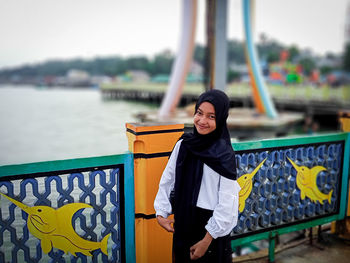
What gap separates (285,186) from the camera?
3.05m

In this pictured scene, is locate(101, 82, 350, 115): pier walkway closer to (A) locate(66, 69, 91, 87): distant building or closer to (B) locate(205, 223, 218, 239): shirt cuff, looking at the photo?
(B) locate(205, 223, 218, 239): shirt cuff

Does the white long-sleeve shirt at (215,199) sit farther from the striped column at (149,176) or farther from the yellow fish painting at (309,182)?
the yellow fish painting at (309,182)

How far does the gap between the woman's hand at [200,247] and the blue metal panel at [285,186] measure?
3.45 ft

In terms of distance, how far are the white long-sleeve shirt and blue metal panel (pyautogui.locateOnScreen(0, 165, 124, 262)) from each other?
516 millimetres

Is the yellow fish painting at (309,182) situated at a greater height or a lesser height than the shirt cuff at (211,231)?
lesser

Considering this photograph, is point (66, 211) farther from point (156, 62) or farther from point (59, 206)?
point (156, 62)

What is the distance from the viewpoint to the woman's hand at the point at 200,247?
172 cm

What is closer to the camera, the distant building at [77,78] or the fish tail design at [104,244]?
the fish tail design at [104,244]

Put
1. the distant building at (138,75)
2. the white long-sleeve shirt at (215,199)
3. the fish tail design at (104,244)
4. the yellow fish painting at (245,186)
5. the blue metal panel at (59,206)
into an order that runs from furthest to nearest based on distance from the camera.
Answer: the distant building at (138,75) → the yellow fish painting at (245,186) → the fish tail design at (104,244) → the blue metal panel at (59,206) → the white long-sleeve shirt at (215,199)

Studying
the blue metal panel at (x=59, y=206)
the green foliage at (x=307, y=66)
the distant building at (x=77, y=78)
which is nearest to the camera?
the blue metal panel at (x=59, y=206)

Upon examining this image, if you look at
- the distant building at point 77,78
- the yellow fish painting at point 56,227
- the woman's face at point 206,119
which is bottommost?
the yellow fish painting at point 56,227

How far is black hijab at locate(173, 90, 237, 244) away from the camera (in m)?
1.71

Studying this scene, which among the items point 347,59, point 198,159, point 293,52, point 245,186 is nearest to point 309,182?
point 245,186

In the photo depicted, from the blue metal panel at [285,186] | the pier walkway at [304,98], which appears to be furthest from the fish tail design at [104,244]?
the pier walkway at [304,98]
